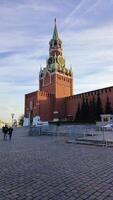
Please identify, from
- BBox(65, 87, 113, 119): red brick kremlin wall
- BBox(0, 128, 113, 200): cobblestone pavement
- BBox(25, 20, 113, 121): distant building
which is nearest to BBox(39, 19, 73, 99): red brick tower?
BBox(25, 20, 113, 121): distant building

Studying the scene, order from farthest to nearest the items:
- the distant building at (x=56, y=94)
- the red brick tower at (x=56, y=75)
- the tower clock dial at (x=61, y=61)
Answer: the tower clock dial at (x=61, y=61) < the red brick tower at (x=56, y=75) < the distant building at (x=56, y=94)

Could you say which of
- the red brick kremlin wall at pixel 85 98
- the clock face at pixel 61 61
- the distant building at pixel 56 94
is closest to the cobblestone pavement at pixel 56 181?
the red brick kremlin wall at pixel 85 98

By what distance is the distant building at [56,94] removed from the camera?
8025cm

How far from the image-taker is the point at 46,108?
270 ft

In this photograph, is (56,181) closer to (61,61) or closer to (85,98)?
(85,98)

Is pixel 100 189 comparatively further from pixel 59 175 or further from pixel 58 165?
pixel 58 165

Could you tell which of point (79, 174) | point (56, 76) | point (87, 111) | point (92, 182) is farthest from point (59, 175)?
point (56, 76)

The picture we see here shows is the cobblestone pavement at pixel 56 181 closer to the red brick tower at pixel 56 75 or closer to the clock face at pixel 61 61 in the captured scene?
the red brick tower at pixel 56 75

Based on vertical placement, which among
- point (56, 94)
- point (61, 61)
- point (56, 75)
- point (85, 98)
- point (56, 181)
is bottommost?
point (56, 181)

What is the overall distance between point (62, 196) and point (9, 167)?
3.65 meters

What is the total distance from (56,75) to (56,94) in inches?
269

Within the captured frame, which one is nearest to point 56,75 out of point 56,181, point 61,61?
point 61,61

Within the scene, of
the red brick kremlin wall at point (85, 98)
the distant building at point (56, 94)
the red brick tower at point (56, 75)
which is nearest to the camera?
the red brick kremlin wall at point (85, 98)

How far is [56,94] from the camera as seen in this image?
283ft
